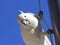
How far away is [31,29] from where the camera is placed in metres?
0.64

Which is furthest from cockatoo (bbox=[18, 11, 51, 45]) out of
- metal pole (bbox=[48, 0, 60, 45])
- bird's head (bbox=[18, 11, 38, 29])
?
metal pole (bbox=[48, 0, 60, 45])

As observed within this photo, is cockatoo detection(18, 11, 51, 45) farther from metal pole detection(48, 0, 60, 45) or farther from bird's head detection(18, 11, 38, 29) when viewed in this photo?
metal pole detection(48, 0, 60, 45)

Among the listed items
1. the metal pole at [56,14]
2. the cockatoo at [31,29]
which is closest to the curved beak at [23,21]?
the cockatoo at [31,29]

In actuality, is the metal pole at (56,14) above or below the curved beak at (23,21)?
below

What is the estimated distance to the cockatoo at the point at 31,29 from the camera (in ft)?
2.02

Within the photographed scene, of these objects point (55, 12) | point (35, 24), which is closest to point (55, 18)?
point (55, 12)

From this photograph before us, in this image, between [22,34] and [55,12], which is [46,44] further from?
[55,12]

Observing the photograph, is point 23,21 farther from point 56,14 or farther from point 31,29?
point 56,14

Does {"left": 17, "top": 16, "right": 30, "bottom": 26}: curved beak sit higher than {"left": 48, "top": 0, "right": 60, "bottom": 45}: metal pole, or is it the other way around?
{"left": 17, "top": 16, "right": 30, "bottom": 26}: curved beak

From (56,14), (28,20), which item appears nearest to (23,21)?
(28,20)

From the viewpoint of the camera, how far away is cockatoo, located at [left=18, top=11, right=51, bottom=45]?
62cm

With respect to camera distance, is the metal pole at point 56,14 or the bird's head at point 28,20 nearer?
the metal pole at point 56,14

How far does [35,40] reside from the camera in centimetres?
63

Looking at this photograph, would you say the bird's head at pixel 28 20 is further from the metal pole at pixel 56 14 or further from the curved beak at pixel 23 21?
the metal pole at pixel 56 14
